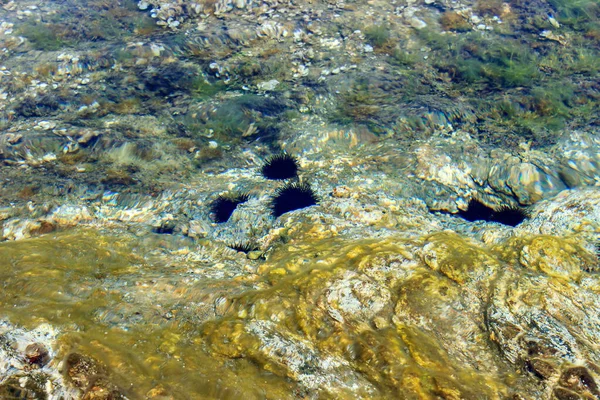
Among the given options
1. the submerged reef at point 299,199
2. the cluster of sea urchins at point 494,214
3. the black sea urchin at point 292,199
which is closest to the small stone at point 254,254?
the submerged reef at point 299,199

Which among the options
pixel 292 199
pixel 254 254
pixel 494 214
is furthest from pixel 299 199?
pixel 494 214

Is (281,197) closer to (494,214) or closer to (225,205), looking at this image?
(225,205)

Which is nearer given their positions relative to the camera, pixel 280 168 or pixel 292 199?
pixel 292 199

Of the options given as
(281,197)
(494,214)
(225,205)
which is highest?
(494,214)

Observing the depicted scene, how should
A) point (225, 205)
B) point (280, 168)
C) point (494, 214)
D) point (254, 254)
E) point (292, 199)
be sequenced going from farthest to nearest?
point (280, 168) → point (225, 205) → point (292, 199) → point (494, 214) → point (254, 254)

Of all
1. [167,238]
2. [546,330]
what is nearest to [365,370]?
[546,330]

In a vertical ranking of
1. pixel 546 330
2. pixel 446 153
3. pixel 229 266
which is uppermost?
pixel 546 330

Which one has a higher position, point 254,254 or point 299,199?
point 299,199

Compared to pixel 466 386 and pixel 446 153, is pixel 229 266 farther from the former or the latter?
pixel 446 153
